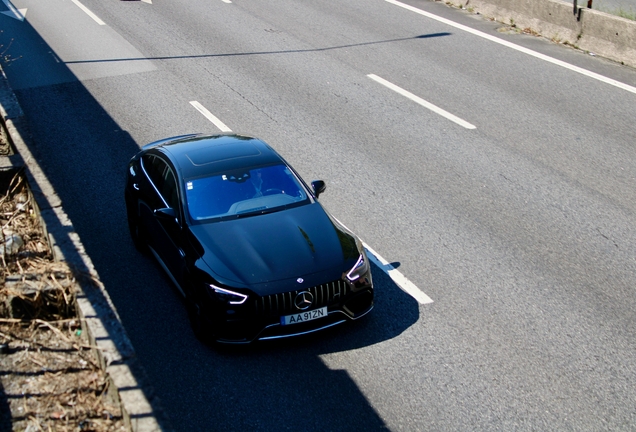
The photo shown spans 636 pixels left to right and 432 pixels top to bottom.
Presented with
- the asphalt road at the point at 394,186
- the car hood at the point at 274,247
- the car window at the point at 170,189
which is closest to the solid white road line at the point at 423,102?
the asphalt road at the point at 394,186

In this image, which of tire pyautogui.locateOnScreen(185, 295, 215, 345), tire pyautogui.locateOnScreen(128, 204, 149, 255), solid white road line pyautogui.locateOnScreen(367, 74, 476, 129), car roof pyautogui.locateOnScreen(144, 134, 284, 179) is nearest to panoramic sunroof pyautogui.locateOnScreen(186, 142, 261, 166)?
car roof pyautogui.locateOnScreen(144, 134, 284, 179)

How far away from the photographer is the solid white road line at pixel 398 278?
8.22m

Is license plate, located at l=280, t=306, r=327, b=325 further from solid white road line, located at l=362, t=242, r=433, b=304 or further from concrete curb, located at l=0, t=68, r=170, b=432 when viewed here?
concrete curb, located at l=0, t=68, r=170, b=432

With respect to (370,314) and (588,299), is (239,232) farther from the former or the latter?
(588,299)

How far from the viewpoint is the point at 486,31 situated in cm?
1806

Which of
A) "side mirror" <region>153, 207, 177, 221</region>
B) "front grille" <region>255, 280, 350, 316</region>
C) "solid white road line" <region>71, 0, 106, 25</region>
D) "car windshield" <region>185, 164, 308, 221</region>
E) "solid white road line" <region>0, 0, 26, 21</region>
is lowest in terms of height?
"solid white road line" <region>0, 0, 26, 21</region>

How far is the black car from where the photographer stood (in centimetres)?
707

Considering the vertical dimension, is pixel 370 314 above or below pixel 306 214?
below

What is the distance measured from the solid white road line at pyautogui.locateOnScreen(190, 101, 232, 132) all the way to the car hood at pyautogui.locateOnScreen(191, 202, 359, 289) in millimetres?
5053

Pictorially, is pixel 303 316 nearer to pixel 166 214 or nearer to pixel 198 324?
pixel 198 324

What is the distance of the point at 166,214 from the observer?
7918mm

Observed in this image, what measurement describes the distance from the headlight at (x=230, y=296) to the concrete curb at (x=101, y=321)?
1.05 meters

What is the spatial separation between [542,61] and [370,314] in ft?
32.8

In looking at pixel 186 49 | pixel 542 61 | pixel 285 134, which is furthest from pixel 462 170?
pixel 186 49
